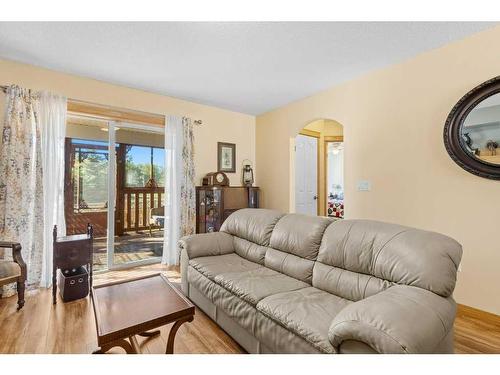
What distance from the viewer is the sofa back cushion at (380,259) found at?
1.43 meters

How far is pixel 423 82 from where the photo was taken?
2604 millimetres

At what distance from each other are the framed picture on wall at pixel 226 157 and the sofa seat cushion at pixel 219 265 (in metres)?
2.05

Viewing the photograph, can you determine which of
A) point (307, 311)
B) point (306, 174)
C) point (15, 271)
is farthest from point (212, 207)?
point (307, 311)

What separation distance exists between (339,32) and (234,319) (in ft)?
8.19

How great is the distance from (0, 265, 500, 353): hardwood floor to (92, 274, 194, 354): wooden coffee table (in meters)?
0.23

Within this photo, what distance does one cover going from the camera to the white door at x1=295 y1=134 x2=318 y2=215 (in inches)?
182

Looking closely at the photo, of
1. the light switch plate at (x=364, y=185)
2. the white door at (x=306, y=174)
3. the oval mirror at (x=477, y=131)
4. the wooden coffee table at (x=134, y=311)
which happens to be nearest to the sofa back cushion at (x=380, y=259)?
the wooden coffee table at (x=134, y=311)

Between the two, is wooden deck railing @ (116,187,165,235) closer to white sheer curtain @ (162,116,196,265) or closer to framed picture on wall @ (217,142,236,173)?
white sheer curtain @ (162,116,196,265)

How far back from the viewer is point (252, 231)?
270 cm

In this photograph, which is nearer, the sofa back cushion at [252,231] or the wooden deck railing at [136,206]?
the sofa back cushion at [252,231]

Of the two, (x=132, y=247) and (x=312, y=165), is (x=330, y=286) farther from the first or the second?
(x=132, y=247)

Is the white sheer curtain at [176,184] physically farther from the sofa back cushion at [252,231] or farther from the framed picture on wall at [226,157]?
the sofa back cushion at [252,231]
